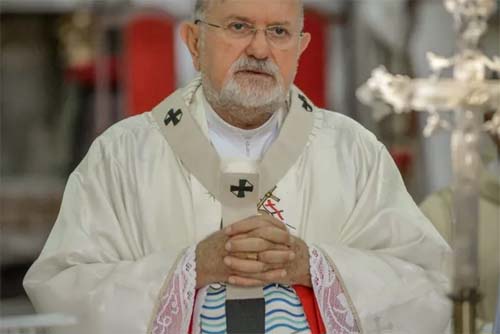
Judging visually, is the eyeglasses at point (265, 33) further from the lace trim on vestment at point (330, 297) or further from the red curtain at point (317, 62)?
the red curtain at point (317, 62)

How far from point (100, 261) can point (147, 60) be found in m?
1.98

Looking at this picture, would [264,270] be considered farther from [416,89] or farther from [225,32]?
[416,89]

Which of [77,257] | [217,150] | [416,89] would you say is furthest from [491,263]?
[77,257]

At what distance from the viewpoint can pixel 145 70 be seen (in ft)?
17.2

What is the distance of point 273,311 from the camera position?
344 cm

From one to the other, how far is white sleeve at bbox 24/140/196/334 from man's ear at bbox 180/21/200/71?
0.36 m

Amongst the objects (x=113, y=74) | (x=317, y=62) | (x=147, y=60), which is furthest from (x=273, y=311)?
(x=113, y=74)

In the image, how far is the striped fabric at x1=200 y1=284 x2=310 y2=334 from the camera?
11.3ft

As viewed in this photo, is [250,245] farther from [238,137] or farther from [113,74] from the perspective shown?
[113,74]

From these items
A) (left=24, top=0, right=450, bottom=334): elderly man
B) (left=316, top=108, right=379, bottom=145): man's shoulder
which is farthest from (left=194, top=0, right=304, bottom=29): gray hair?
(left=316, top=108, right=379, bottom=145): man's shoulder

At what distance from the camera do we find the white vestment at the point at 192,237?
11.2 ft

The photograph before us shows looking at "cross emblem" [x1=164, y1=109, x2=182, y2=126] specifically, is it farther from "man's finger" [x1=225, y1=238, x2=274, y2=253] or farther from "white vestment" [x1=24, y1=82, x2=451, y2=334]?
"man's finger" [x1=225, y1=238, x2=274, y2=253]

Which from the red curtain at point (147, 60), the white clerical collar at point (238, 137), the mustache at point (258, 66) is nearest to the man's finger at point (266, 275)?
the white clerical collar at point (238, 137)

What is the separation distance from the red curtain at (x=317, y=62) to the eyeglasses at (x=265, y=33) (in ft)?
2.17
